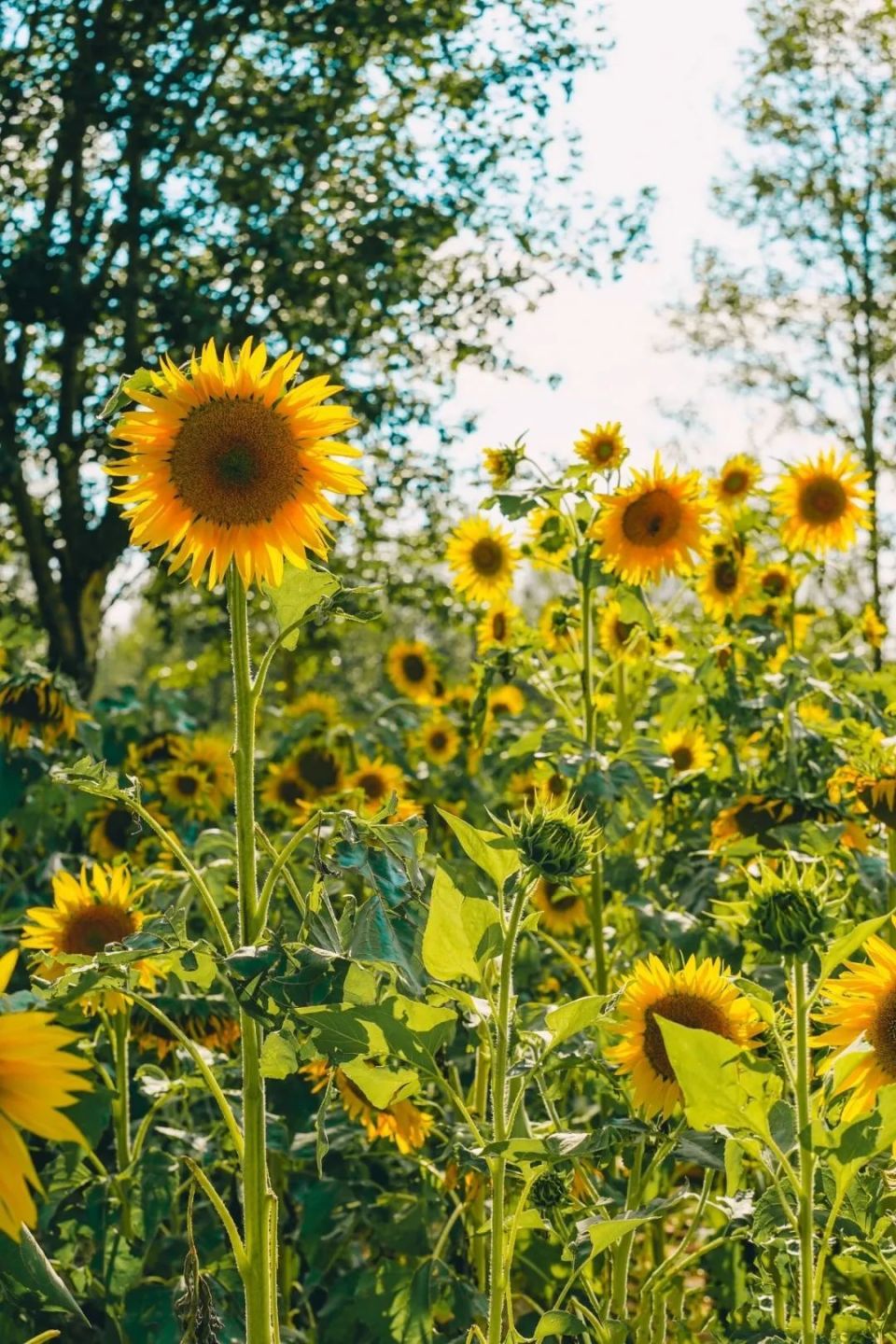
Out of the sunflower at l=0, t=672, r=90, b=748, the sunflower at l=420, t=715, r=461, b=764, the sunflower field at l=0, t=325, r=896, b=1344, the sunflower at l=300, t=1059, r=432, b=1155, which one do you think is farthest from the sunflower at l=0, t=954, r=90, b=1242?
the sunflower at l=420, t=715, r=461, b=764

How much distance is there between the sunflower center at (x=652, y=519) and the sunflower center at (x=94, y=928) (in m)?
1.19

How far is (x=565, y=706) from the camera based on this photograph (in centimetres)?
256

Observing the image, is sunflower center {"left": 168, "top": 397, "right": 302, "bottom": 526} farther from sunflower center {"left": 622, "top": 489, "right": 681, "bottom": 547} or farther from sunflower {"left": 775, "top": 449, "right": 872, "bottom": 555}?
sunflower {"left": 775, "top": 449, "right": 872, "bottom": 555}

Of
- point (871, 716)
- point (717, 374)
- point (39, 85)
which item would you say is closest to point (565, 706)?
point (871, 716)

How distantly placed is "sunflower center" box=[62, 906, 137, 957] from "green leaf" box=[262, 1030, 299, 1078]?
667 millimetres

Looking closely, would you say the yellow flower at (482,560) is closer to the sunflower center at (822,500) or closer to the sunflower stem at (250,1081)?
the sunflower center at (822,500)

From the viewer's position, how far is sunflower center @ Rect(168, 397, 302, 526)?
4.67 ft

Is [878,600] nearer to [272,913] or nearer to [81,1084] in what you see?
[272,913]

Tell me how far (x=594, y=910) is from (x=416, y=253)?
4.25 m

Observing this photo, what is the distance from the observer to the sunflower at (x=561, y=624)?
2.69 metres

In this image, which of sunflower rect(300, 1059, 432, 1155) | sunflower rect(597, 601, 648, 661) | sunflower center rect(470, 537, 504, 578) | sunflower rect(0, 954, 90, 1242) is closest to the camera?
sunflower rect(0, 954, 90, 1242)

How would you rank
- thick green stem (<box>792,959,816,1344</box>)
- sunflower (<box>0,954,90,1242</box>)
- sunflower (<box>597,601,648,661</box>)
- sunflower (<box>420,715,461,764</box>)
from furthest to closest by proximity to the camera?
sunflower (<box>420,715,461,764</box>) → sunflower (<box>597,601,648,661</box>) → thick green stem (<box>792,959,816,1344</box>) → sunflower (<box>0,954,90,1242</box>)

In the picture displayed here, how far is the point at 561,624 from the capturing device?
268 cm

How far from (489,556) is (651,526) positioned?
0.86 m
